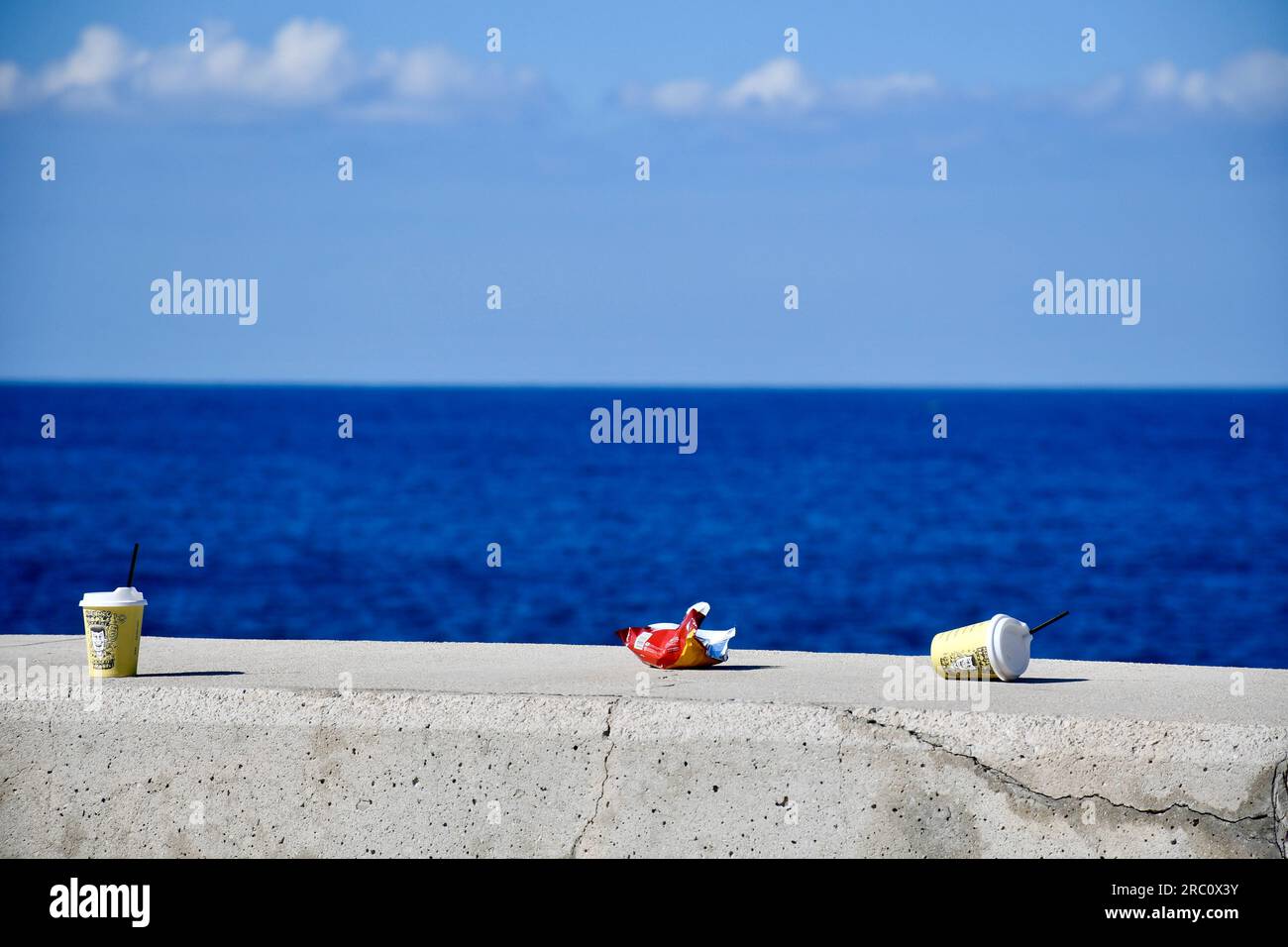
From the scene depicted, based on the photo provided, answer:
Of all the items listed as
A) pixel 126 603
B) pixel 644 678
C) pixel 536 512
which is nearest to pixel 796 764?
pixel 644 678

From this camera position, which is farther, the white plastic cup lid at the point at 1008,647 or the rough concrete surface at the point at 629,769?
the white plastic cup lid at the point at 1008,647

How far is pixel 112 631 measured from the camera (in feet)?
15.0

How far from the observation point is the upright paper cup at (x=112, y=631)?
15.0 feet

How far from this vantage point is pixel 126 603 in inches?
180

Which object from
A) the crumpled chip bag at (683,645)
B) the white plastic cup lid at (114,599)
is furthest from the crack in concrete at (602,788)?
the white plastic cup lid at (114,599)

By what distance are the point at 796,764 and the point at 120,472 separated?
55751 millimetres

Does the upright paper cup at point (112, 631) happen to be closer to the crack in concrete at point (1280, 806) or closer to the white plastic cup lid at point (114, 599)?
the white plastic cup lid at point (114, 599)

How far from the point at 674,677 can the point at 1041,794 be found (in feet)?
4.35

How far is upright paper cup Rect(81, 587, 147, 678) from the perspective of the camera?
4559 millimetres

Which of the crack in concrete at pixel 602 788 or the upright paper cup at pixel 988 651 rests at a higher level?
the upright paper cup at pixel 988 651

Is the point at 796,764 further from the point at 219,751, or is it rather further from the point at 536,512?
the point at 536,512

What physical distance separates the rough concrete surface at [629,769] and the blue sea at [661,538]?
20.0 m

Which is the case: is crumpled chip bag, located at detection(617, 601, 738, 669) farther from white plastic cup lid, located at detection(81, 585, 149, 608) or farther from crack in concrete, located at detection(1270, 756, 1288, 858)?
crack in concrete, located at detection(1270, 756, 1288, 858)

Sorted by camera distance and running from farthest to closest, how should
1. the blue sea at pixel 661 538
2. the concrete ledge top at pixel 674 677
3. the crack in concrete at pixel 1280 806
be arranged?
the blue sea at pixel 661 538
the concrete ledge top at pixel 674 677
the crack in concrete at pixel 1280 806
